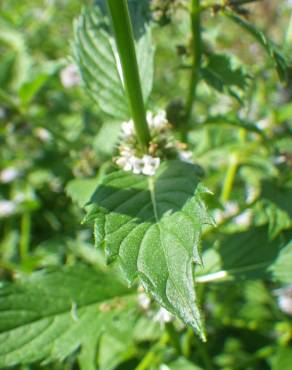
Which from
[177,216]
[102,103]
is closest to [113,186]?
[177,216]

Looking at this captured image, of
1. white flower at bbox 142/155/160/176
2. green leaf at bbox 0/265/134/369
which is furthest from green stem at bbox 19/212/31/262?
white flower at bbox 142/155/160/176

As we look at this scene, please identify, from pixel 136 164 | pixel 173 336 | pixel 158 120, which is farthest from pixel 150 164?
pixel 173 336

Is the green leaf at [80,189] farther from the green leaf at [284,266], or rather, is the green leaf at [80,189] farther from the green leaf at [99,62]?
the green leaf at [284,266]

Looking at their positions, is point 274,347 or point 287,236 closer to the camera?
point 287,236

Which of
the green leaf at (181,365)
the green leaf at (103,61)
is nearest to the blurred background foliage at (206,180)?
the green leaf at (181,365)

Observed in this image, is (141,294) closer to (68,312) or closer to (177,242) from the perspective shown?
(68,312)

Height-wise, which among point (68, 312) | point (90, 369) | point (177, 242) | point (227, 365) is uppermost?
point (177, 242)
